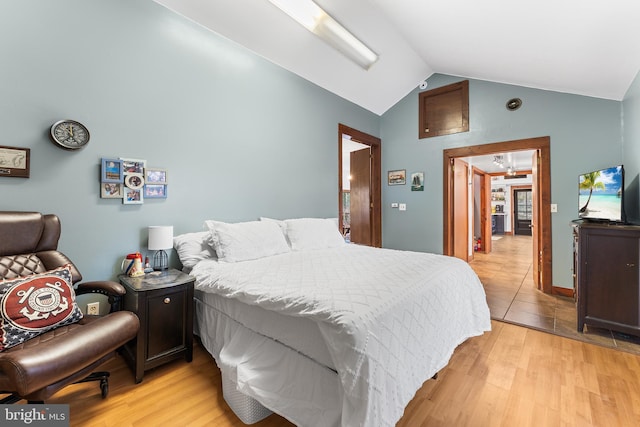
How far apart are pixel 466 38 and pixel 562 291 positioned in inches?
132

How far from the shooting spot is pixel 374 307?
1.37m

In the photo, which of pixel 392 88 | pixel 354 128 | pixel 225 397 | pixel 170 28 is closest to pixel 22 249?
pixel 225 397

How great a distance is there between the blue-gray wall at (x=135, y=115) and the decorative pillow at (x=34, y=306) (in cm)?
55

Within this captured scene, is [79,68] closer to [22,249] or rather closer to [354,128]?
[22,249]

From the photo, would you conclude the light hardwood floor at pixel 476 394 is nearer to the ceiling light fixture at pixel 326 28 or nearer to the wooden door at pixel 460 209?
the wooden door at pixel 460 209

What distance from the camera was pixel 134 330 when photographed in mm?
1679

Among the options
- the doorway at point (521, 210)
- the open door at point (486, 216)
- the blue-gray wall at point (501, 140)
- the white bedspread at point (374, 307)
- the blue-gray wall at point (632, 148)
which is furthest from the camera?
the doorway at point (521, 210)

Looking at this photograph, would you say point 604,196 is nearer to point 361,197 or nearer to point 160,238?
point 361,197

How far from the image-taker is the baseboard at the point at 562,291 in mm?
3535

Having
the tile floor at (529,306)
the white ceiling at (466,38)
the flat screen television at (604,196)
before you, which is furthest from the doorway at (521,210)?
the flat screen television at (604,196)

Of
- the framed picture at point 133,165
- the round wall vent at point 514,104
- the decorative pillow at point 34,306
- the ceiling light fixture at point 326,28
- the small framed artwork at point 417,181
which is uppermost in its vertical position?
the ceiling light fixture at point 326,28

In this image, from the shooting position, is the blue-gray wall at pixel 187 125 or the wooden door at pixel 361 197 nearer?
the blue-gray wall at pixel 187 125

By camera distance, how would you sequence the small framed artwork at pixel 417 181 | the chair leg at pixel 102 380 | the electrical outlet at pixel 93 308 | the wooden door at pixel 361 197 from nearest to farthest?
1. the chair leg at pixel 102 380
2. the electrical outlet at pixel 93 308
3. the small framed artwork at pixel 417 181
4. the wooden door at pixel 361 197

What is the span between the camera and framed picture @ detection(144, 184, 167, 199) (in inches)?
95.5
